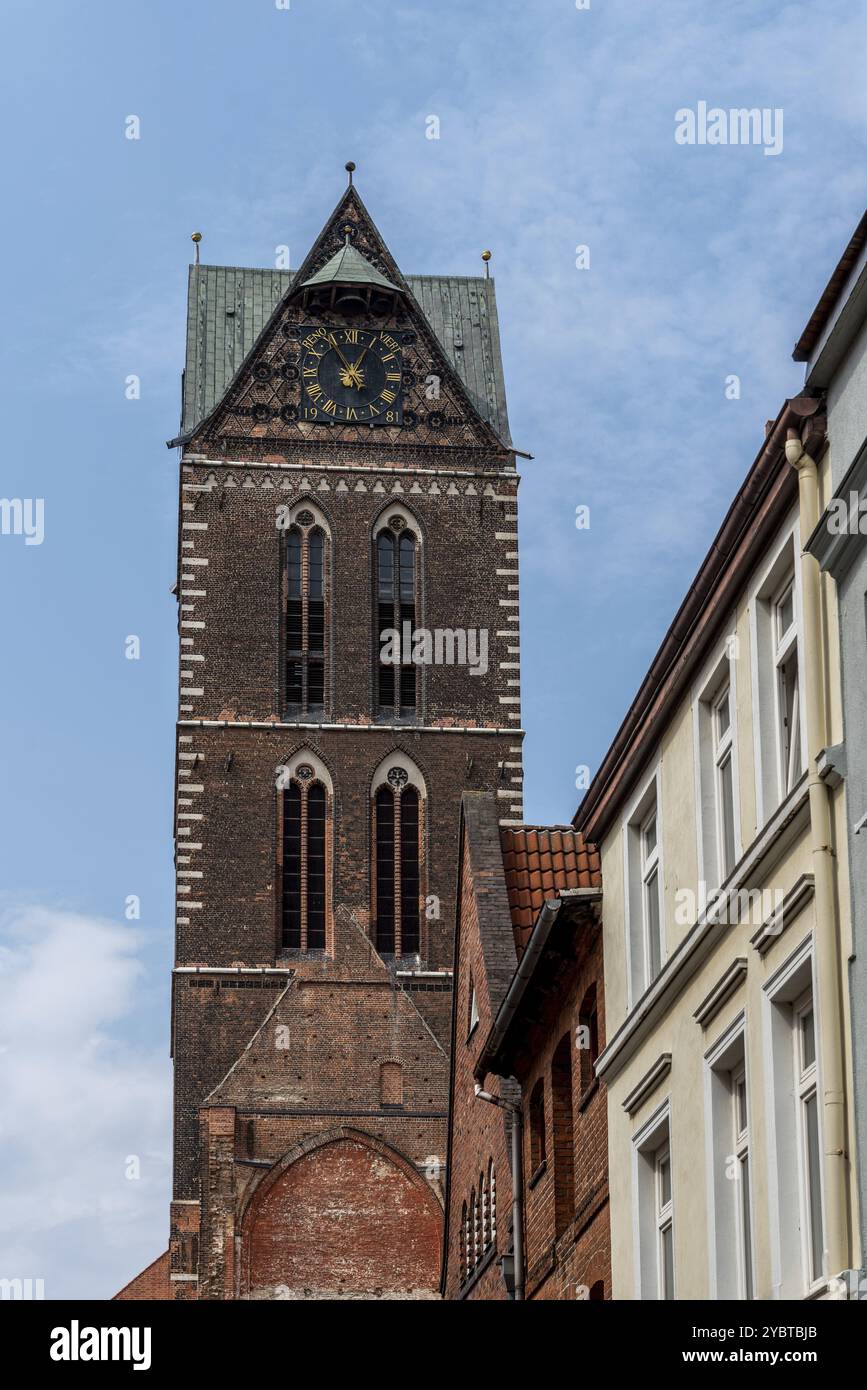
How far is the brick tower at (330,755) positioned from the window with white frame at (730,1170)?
1473 inches

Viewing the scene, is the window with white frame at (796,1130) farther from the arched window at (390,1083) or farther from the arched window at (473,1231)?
the arched window at (390,1083)

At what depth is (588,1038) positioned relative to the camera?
78.2 ft

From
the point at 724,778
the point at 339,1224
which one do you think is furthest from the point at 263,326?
the point at 724,778

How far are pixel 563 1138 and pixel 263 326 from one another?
143ft

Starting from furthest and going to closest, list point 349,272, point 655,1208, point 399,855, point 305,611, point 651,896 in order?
point 349,272
point 305,611
point 399,855
point 651,896
point 655,1208

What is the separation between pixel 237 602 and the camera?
Answer: 6241cm

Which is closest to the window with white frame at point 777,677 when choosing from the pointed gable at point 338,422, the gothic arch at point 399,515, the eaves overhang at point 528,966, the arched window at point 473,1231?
the eaves overhang at point 528,966

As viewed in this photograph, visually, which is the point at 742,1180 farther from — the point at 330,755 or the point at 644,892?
the point at 330,755

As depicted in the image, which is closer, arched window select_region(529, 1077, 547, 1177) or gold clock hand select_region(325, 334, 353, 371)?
arched window select_region(529, 1077, 547, 1177)

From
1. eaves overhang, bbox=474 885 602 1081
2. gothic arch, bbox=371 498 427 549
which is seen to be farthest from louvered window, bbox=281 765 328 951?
eaves overhang, bbox=474 885 602 1081

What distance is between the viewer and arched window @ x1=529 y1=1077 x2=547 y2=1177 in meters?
26.1

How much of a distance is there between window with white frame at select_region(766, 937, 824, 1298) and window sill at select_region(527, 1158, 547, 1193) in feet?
28.9

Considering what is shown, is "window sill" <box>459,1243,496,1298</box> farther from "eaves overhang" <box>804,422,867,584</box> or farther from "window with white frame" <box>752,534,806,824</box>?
"eaves overhang" <box>804,422,867,584</box>

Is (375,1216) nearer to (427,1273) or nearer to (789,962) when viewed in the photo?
(427,1273)
